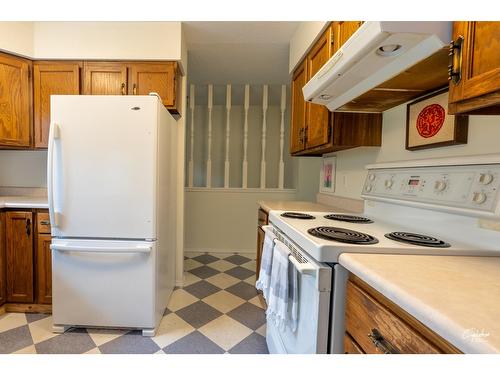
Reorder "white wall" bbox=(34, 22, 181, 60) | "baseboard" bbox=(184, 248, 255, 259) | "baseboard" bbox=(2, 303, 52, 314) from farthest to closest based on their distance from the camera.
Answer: "baseboard" bbox=(184, 248, 255, 259)
"white wall" bbox=(34, 22, 181, 60)
"baseboard" bbox=(2, 303, 52, 314)

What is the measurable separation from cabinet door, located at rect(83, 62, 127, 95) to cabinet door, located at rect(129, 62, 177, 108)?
0.23 ft

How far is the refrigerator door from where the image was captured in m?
1.63

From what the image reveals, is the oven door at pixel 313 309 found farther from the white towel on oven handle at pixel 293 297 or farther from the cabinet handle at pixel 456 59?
the cabinet handle at pixel 456 59

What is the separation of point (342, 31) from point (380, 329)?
1.43m

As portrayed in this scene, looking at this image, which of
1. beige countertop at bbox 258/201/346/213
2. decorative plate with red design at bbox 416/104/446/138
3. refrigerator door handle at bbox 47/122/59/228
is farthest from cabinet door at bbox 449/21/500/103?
refrigerator door handle at bbox 47/122/59/228

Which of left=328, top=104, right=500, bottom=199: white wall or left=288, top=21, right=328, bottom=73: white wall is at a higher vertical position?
left=288, top=21, right=328, bottom=73: white wall

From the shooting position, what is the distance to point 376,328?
2.02 feet

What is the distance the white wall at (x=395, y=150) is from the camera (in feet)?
3.11

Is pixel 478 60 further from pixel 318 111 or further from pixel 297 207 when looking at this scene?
pixel 297 207

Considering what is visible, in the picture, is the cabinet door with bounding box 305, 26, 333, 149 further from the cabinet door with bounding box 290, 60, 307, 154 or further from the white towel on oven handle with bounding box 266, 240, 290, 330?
the white towel on oven handle with bounding box 266, 240, 290, 330

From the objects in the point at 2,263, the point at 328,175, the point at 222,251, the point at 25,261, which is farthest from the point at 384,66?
the point at 222,251

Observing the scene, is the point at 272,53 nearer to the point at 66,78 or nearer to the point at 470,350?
the point at 66,78

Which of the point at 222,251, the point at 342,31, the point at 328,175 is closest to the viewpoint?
the point at 342,31

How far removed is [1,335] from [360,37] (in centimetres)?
260
